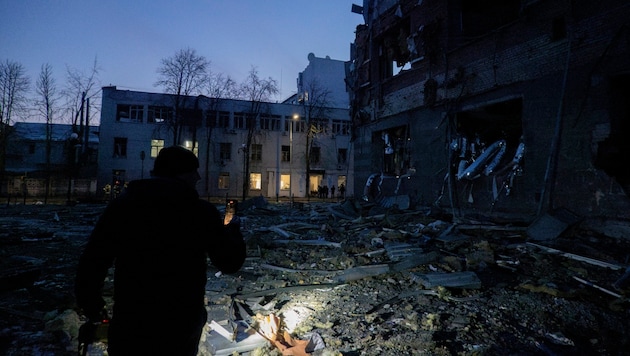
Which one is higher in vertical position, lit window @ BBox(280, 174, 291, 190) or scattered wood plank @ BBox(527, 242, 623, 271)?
lit window @ BBox(280, 174, 291, 190)

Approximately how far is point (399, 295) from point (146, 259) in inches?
147

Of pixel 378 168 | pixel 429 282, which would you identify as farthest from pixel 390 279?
pixel 378 168

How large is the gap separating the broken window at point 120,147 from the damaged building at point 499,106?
25285 mm

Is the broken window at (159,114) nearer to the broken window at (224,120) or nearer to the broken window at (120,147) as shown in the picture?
the broken window at (120,147)

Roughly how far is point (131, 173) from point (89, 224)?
2067cm

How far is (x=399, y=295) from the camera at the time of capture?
14.6ft

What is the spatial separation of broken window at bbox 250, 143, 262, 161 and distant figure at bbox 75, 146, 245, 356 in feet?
106

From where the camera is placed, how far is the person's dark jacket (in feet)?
5.17

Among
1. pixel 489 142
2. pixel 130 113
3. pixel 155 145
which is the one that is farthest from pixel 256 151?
pixel 489 142

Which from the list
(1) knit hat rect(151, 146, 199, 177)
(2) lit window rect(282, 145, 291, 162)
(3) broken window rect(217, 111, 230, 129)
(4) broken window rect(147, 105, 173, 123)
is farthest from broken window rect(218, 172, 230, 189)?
(1) knit hat rect(151, 146, 199, 177)

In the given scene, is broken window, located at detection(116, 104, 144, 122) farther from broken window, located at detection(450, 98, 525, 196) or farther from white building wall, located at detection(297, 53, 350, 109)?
broken window, located at detection(450, 98, 525, 196)

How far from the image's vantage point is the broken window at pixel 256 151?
1318 inches

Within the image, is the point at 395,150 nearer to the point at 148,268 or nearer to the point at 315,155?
the point at 148,268

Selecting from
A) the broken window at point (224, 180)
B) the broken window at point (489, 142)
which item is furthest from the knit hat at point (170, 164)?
the broken window at point (224, 180)
